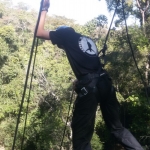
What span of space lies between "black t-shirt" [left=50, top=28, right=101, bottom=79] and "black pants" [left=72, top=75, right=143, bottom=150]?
11 cm

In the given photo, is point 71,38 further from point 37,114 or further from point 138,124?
point 37,114

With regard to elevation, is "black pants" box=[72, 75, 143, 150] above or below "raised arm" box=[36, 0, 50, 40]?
below

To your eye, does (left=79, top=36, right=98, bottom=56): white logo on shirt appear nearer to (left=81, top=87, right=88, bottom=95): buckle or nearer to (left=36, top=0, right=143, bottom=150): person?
(left=36, top=0, right=143, bottom=150): person

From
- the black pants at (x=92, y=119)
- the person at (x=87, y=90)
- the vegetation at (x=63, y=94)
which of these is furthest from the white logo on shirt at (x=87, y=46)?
the vegetation at (x=63, y=94)

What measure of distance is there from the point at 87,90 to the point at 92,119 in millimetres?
179

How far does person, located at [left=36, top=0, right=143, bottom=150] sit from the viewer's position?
1.58 m

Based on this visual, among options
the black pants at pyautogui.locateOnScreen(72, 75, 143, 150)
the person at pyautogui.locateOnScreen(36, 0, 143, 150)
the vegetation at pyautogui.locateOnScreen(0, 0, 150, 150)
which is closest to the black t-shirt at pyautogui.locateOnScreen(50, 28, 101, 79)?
the person at pyautogui.locateOnScreen(36, 0, 143, 150)

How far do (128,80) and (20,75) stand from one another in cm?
614

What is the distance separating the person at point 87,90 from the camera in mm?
1577

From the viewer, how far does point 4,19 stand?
24891 millimetres

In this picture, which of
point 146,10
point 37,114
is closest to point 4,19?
point 37,114

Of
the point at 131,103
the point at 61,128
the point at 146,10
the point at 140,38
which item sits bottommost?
the point at 61,128

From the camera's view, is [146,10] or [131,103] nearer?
[131,103]

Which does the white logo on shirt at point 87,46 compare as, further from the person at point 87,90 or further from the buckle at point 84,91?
the buckle at point 84,91
